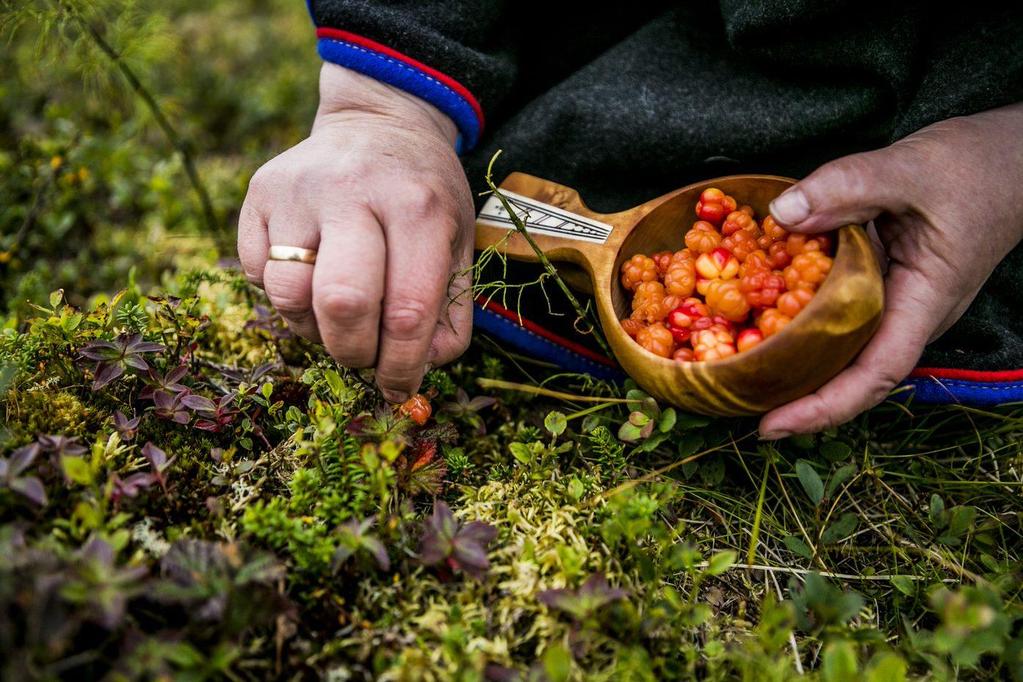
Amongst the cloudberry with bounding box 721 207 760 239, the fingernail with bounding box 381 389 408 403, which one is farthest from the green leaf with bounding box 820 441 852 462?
the fingernail with bounding box 381 389 408 403

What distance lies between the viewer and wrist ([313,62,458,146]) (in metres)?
1.79

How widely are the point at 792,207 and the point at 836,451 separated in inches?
25.5

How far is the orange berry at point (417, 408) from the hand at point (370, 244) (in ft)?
0.11

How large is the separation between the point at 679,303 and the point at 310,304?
0.82 meters

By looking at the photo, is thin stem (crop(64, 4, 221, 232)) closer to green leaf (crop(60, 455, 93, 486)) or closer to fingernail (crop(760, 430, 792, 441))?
green leaf (crop(60, 455, 93, 486))

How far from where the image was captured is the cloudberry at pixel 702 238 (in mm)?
1573

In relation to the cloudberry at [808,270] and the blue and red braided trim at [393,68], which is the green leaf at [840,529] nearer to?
→ the cloudberry at [808,270]

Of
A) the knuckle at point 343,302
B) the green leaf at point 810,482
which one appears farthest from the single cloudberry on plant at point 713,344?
the knuckle at point 343,302

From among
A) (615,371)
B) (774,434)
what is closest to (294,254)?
(615,371)

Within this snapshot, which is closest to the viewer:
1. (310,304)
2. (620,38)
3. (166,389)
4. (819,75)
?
(310,304)

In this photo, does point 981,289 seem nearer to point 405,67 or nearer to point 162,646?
point 405,67

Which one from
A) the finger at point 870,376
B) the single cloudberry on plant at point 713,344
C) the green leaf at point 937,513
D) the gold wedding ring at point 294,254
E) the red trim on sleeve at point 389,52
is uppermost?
the red trim on sleeve at point 389,52

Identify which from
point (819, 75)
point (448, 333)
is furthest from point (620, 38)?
point (448, 333)

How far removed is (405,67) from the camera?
5.87ft
